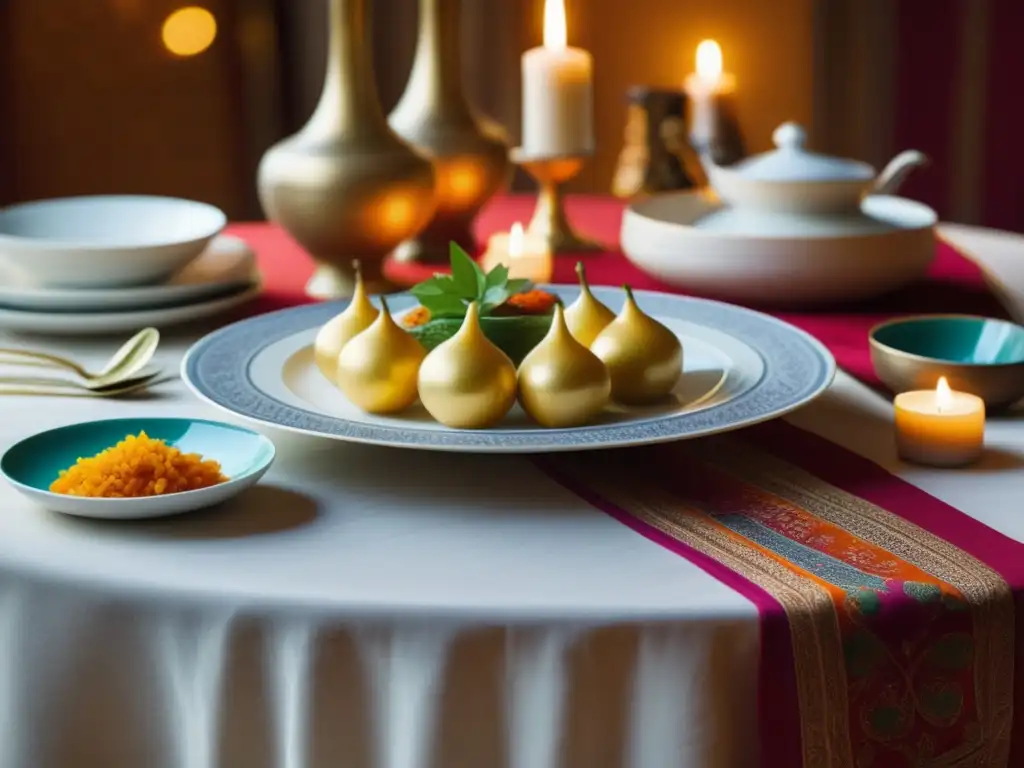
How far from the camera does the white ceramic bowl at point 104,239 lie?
98 cm

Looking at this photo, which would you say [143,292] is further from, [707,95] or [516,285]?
[707,95]

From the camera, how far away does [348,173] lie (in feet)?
3.53

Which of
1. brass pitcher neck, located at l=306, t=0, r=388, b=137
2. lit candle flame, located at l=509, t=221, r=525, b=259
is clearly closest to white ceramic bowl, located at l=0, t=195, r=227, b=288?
brass pitcher neck, located at l=306, t=0, r=388, b=137

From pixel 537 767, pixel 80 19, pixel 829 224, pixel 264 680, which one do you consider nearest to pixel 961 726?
pixel 537 767

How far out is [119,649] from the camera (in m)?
0.57

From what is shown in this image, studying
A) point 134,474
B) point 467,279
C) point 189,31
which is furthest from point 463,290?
point 189,31

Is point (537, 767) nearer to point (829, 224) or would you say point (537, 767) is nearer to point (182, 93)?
point (829, 224)

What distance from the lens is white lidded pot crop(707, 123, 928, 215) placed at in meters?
1.03

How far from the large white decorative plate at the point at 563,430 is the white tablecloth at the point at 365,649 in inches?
2.0

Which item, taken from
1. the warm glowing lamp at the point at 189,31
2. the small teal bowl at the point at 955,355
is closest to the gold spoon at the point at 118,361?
the small teal bowl at the point at 955,355

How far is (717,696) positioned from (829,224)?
568 mm

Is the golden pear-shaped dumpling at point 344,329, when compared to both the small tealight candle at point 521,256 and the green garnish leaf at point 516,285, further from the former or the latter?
the small tealight candle at point 521,256

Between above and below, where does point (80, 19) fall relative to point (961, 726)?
above

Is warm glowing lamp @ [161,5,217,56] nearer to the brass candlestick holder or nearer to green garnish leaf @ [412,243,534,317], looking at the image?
the brass candlestick holder
